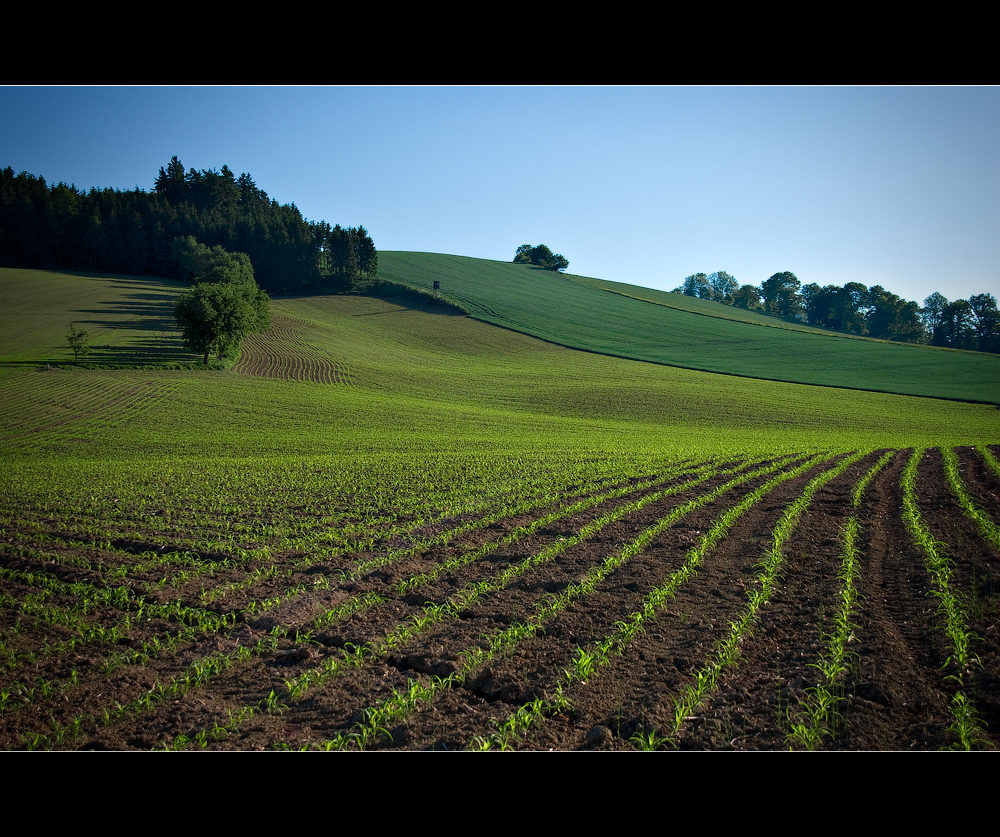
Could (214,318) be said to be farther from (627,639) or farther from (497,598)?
(627,639)

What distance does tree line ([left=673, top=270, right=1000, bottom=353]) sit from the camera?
41.4 metres

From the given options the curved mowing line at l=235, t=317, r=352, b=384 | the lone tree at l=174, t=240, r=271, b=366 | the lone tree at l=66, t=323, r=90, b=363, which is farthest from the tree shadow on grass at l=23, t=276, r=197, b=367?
the curved mowing line at l=235, t=317, r=352, b=384

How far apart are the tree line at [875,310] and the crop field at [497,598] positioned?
33.9 meters

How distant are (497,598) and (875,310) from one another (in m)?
78.0

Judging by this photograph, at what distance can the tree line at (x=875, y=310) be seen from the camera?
41.4 meters

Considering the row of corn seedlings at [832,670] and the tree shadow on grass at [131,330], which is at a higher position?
the tree shadow on grass at [131,330]

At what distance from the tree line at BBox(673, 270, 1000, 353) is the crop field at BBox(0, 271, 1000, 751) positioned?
33.9 m

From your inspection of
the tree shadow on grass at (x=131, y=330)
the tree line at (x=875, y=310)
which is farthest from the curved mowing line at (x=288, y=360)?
the tree line at (x=875, y=310)

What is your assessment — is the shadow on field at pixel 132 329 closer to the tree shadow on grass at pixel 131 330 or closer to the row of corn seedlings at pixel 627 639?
the tree shadow on grass at pixel 131 330

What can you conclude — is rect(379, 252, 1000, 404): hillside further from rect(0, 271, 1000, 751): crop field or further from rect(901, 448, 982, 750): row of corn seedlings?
rect(901, 448, 982, 750): row of corn seedlings

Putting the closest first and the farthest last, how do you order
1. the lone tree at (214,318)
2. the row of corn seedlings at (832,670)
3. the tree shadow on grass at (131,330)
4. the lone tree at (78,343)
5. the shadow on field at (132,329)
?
the row of corn seedlings at (832,670) < the lone tree at (78,343) < the tree shadow on grass at (131,330) < the shadow on field at (132,329) < the lone tree at (214,318)
